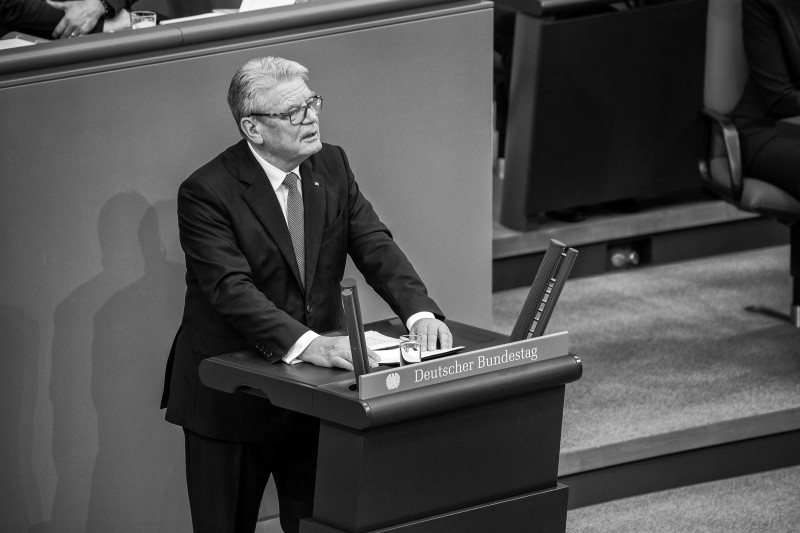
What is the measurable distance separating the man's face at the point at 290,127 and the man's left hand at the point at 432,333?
16.7 inches

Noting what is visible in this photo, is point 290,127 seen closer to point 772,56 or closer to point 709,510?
point 709,510

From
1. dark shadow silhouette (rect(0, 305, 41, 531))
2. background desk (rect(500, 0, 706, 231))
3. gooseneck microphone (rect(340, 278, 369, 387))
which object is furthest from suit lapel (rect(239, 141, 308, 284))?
background desk (rect(500, 0, 706, 231))

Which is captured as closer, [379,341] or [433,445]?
[433,445]

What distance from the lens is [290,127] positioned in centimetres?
286

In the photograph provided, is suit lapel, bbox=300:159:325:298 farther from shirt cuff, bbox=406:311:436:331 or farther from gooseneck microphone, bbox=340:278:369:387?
gooseneck microphone, bbox=340:278:369:387

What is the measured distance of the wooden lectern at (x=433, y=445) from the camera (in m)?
2.50

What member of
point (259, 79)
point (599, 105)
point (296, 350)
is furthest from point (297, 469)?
point (599, 105)

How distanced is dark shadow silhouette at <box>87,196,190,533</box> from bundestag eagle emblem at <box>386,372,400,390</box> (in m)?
1.13

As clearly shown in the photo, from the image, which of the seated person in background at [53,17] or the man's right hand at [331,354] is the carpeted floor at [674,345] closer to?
the man's right hand at [331,354]

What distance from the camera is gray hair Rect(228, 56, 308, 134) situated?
2.87m

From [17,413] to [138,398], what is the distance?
0.99ft

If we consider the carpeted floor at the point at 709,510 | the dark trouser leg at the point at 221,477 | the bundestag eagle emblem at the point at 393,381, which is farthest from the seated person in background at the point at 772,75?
the bundestag eagle emblem at the point at 393,381

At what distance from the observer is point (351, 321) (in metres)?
2.42

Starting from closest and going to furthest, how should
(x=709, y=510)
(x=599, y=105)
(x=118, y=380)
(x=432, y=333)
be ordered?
(x=432, y=333), (x=118, y=380), (x=709, y=510), (x=599, y=105)
